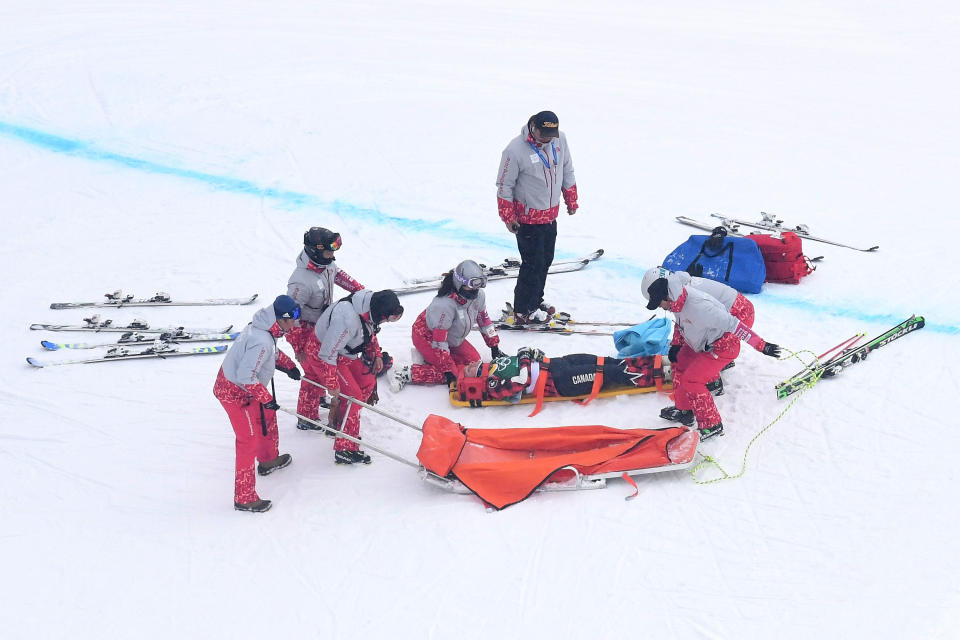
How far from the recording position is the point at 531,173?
6570 mm

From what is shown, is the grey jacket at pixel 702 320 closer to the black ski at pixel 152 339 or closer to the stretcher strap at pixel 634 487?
the stretcher strap at pixel 634 487

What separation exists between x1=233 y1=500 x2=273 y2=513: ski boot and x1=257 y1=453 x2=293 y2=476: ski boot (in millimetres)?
369

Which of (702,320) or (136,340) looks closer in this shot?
(702,320)

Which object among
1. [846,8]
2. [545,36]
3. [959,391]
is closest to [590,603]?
[959,391]

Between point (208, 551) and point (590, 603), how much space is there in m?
2.40

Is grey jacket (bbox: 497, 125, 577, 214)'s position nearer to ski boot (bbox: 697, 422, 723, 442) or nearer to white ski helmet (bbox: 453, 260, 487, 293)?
white ski helmet (bbox: 453, 260, 487, 293)

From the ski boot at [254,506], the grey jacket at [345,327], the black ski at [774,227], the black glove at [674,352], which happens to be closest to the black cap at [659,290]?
the black glove at [674,352]

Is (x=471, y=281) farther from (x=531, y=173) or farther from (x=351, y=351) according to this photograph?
(x=531, y=173)

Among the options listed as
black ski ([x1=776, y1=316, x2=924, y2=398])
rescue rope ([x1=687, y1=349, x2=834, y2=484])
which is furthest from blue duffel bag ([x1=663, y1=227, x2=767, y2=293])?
black ski ([x1=776, y1=316, x2=924, y2=398])

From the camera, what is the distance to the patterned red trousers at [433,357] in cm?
623

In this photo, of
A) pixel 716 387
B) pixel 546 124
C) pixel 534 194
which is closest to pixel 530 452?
pixel 716 387

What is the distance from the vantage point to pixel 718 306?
5344 mm

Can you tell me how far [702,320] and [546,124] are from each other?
210 cm

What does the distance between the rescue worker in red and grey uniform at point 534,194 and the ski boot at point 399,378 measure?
131cm
